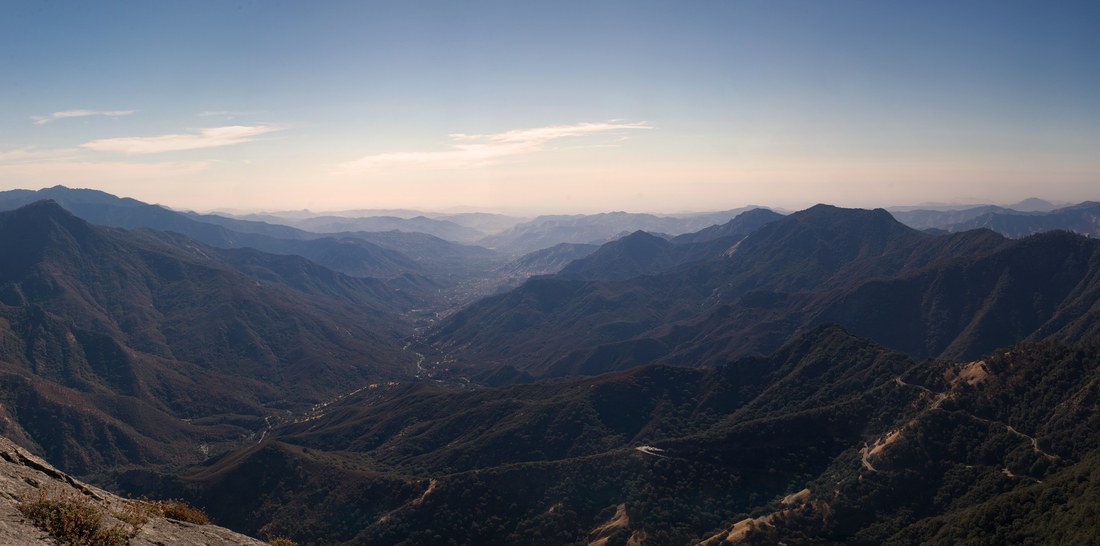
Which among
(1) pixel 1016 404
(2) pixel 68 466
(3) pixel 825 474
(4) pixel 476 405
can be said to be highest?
(1) pixel 1016 404

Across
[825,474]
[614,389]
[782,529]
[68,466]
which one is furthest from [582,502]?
[68,466]

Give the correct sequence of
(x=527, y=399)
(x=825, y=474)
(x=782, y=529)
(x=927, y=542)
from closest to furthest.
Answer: (x=927, y=542) < (x=782, y=529) < (x=825, y=474) < (x=527, y=399)

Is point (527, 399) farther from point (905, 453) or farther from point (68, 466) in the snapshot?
point (68, 466)

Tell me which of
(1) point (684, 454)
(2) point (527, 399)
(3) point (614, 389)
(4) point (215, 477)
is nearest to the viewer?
(1) point (684, 454)

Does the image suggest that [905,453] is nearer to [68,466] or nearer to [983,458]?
[983,458]

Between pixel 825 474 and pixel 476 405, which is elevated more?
pixel 825 474

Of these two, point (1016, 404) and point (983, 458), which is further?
point (1016, 404)

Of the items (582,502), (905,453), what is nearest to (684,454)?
(582,502)
